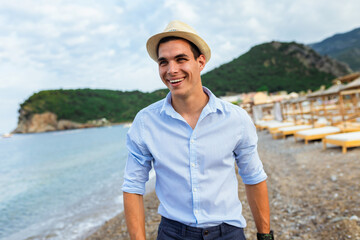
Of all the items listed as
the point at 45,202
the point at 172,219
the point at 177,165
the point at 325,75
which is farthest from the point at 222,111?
the point at 325,75

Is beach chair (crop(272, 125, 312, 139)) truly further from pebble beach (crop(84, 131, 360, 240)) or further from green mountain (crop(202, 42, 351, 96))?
green mountain (crop(202, 42, 351, 96))

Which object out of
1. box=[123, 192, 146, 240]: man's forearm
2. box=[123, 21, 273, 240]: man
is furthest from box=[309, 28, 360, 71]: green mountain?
box=[123, 192, 146, 240]: man's forearm

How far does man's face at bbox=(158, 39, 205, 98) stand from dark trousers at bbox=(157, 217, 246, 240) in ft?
2.52

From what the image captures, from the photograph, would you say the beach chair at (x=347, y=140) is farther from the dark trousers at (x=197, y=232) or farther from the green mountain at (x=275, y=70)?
the green mountain at (x=275, y=70)

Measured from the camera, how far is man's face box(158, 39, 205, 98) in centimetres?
145

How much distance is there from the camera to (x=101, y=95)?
93.0 m

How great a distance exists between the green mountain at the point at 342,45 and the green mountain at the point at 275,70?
4908cm

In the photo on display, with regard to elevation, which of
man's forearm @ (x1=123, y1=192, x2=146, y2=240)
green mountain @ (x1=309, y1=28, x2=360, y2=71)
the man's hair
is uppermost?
green mountain @ (x1=309, y1=28, x2=360, y2=71)

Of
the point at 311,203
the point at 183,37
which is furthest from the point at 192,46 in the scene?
the point at 311,203

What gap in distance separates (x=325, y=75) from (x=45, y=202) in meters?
88.8

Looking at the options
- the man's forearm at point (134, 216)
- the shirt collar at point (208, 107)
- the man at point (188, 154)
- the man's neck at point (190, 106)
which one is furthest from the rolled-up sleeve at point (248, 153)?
the man's forearm at point (134, 216)

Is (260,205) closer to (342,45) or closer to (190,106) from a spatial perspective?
(190,106)

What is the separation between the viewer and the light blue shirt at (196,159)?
1.41m

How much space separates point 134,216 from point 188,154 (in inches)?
19.2
